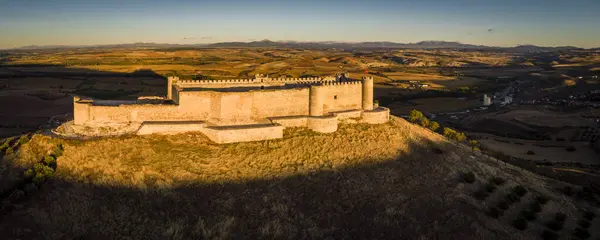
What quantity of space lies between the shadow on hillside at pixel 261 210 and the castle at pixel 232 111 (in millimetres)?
4265

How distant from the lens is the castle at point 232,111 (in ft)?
84.8

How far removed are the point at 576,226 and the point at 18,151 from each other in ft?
105

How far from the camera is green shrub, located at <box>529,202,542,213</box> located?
26536mm

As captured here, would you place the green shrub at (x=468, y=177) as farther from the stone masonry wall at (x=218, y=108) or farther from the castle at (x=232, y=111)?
the stone masonry wall at (x=218, y=108)

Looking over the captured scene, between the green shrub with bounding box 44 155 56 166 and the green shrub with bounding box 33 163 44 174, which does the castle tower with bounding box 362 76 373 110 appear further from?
the green shrub with bounding box 33 163 44 174

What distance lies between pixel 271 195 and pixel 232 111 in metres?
7.36

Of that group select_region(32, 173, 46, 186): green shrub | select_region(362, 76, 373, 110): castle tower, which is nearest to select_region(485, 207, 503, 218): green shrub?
select_region(362, 76, 373, 110): castle tower

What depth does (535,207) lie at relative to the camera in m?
26.9

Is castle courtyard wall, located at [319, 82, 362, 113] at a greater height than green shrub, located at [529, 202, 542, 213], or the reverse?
castle courtyard wall, located at [319, 82, 362, 113]

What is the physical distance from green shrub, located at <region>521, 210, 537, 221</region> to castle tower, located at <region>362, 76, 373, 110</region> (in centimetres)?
1332

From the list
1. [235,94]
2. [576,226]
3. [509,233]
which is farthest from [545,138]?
[235,94]

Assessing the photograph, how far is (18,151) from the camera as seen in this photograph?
22969 millimetres

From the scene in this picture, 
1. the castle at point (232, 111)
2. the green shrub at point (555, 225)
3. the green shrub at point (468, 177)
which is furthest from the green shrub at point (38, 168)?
the green shrub at point (555, 225)

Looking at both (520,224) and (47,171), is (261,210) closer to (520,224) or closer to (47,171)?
(47,171)
